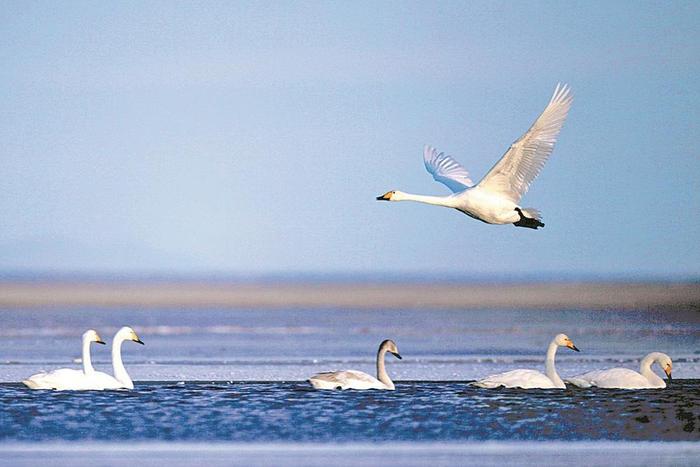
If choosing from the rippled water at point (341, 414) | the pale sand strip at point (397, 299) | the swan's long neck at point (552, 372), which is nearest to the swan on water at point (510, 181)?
the swan's long neck at point (552, 372)

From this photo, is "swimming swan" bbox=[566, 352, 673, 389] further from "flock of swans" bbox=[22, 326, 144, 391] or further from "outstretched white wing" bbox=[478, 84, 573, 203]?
"flock of swans" bbox=[22, 326, 144, 391]

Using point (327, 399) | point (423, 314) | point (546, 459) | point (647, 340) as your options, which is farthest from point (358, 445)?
point (423, 314)

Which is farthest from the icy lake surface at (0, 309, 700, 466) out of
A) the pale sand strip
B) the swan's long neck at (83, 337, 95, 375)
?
the pale sand strip

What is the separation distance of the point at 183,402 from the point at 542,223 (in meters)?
4.71

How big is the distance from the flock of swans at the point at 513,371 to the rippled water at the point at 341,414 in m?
0.18

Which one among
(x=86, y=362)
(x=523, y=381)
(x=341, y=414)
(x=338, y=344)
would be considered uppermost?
(x=338, y=344)

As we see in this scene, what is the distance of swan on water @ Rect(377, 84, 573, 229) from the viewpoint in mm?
16922

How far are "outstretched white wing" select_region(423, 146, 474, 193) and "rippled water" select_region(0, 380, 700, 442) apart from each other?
2991 millimetres

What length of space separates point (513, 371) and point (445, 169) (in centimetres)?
370

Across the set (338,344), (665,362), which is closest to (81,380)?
(665,362)

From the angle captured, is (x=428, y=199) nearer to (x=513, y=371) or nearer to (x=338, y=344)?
(x=513, y=371)

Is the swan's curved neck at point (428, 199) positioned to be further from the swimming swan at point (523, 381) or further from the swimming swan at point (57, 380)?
the swimming swan at point (57, 380)

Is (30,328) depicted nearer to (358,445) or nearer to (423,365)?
(423,365)

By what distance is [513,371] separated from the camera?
16.6 meters
